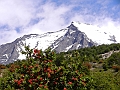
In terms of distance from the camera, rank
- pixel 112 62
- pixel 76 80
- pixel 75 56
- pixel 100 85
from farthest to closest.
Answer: pixel 112 62 < pixel 100 85 < pixel 75 56 < pixel 76 80

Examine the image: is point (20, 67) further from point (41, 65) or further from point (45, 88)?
point (45, 88)

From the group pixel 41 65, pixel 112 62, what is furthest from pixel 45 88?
pixel 112 62

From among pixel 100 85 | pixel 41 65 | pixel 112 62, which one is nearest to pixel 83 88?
pixel 41 65

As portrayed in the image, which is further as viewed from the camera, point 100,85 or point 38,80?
point 100,85

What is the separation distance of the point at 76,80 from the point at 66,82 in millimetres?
799

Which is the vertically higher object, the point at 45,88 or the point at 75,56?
the point at 75,56

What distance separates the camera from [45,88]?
22609 millimetres

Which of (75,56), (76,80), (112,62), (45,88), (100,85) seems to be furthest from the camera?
(112,62)

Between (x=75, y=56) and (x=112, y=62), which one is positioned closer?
(x=75, y=56)

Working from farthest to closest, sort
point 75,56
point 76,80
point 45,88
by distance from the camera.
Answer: point 75,56, point 76,80, point 45,88

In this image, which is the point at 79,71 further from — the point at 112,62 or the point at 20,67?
the point at 112,62

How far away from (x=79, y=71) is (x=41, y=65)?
3.10 meters

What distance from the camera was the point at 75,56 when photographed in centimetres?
2634

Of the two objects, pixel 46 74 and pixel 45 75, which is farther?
pixel 45 75
